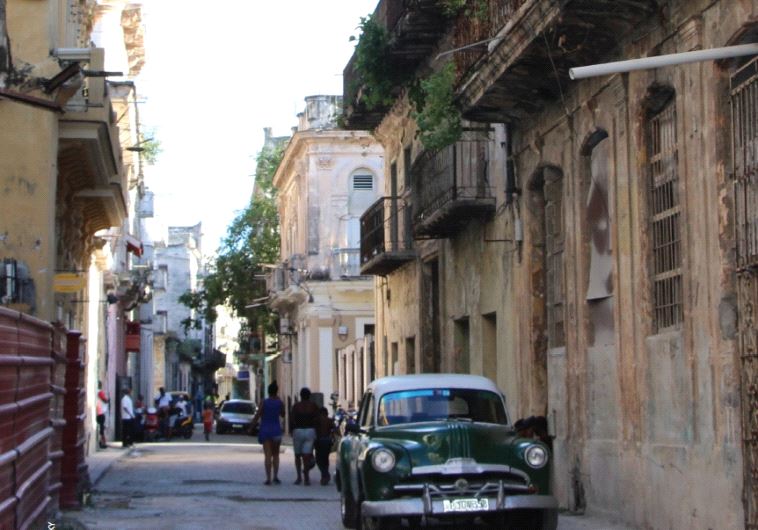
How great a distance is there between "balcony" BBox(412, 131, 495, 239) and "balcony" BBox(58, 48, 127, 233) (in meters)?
4.98

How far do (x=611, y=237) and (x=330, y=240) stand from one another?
31.0 meters

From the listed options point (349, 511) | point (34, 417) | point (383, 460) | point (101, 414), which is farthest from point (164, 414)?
point (383, 460)

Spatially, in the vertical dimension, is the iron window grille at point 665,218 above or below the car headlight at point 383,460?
above

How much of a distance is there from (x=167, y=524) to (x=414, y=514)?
174 inches

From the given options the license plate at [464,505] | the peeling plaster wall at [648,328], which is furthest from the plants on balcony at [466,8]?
the license plate at [464,505]

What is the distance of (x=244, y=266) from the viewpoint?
60000mm

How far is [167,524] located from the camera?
16.3 m

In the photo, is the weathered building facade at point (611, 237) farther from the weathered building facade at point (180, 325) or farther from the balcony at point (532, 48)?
the weathered building facade at point (180, 325)

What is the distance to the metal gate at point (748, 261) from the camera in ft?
38.0

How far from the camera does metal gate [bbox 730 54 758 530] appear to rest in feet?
38.0

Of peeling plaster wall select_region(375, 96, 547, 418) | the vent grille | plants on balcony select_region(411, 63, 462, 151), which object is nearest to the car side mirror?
peeling plaster wall select_region(375, 96, 547, 418)

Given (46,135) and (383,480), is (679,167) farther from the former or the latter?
(46,135)

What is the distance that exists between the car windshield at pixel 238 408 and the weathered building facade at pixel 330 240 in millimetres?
10830

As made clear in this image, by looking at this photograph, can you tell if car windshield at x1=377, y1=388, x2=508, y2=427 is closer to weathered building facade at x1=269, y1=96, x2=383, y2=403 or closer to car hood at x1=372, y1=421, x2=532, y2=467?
car hood at x1=372, y1=421, x2=532, y2=467
